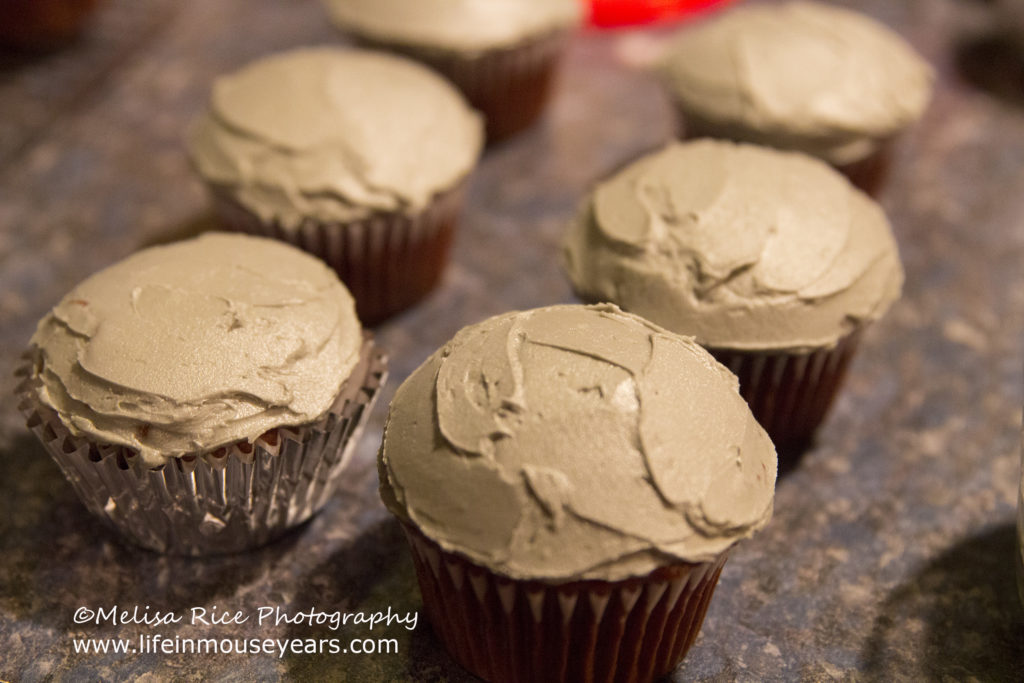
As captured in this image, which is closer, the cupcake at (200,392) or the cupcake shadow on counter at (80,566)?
the cupcake at (200,392)

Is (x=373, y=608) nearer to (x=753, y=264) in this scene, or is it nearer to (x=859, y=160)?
(x=753, y=264)

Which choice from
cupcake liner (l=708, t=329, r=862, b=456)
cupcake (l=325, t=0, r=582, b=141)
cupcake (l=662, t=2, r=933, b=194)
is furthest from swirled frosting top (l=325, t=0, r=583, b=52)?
cupcake liner (l=708, t=329, r=862, b=456)

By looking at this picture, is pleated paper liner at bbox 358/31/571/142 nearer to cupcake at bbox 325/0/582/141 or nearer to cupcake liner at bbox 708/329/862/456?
cupcake at bbox 325/0/582/141

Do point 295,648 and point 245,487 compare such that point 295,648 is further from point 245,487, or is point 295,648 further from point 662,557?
point 662,557

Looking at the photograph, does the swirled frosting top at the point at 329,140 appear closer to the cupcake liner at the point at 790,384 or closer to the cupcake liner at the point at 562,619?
the cupcake liner at the point at 790,384

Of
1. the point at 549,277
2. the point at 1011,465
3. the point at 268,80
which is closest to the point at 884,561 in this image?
the point at 1011,465

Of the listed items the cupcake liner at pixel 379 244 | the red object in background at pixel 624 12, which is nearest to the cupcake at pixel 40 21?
the cupcake liner at pixel 379 244
